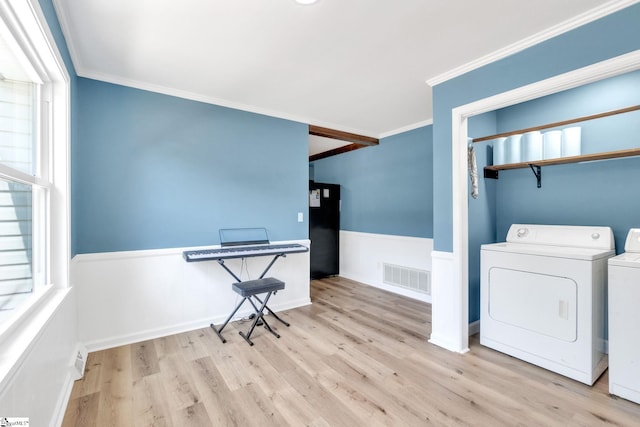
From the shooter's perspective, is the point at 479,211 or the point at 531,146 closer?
the point at 531,146

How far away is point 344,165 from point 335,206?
0.80m

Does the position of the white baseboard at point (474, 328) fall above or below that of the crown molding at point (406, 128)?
below

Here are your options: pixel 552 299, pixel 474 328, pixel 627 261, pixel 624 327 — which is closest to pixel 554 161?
pixel 627 261

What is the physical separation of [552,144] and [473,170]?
2.12 ft

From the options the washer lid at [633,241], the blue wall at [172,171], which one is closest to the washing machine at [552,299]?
the washer lid at [633,241]

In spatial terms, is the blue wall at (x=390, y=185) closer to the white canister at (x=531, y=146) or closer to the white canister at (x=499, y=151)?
the white canister at (x=499, y=151)

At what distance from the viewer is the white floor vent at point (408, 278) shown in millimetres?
3929

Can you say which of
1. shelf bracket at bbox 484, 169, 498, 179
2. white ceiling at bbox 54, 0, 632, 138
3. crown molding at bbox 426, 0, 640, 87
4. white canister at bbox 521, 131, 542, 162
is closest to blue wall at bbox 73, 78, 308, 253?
white ceiling at bbox 54, 0, 632, 138

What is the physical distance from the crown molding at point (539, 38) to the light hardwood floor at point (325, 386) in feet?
7.91

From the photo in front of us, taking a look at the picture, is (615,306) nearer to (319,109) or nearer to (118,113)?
(319,109)

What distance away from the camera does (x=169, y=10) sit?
1.78m

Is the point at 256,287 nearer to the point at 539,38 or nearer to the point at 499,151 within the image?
the point at 499,151

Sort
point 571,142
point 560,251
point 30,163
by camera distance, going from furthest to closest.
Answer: point 571,142 < point 560,251 < point 30,163

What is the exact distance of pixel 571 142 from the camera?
250 cm
